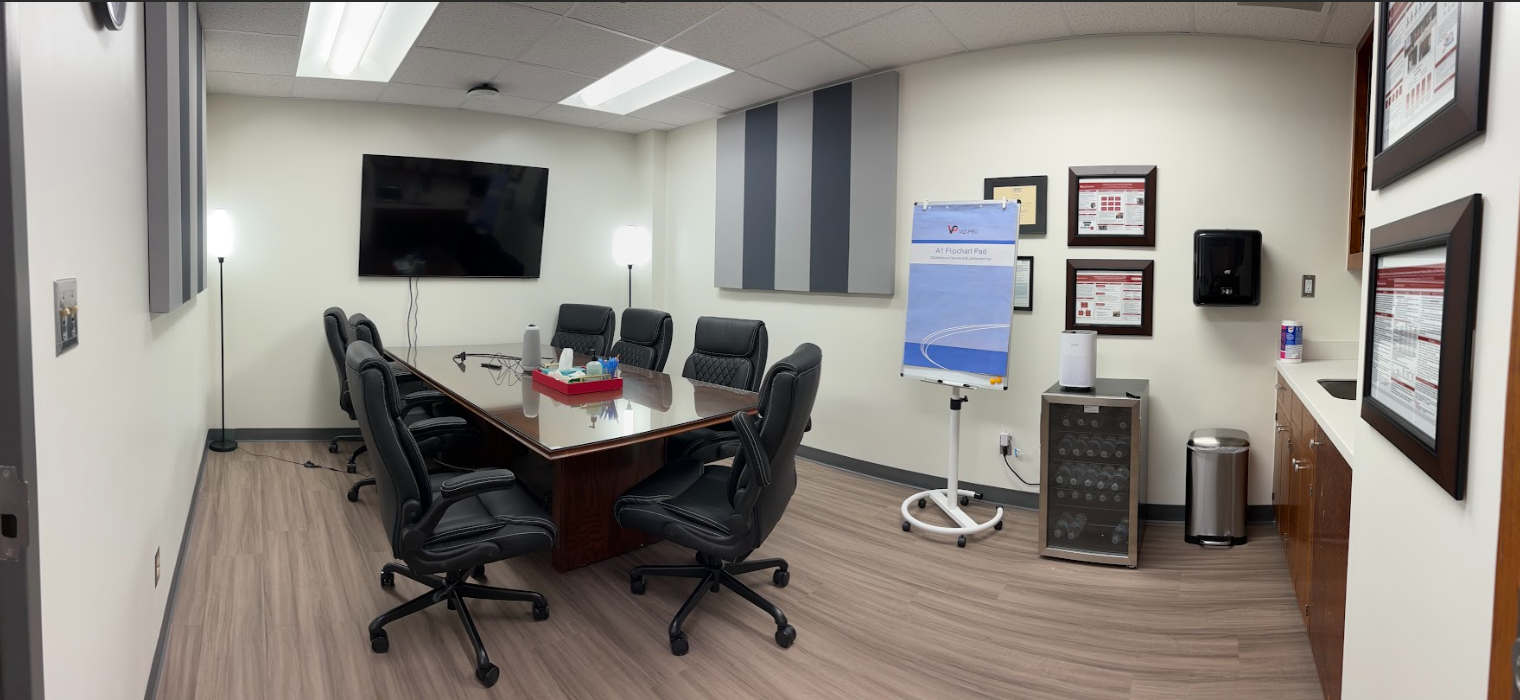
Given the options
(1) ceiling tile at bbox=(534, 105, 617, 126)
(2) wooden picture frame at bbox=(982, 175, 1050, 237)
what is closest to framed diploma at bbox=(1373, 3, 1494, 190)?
(2) wooden picture frame at bbox=(982, 175, 1050, 237)

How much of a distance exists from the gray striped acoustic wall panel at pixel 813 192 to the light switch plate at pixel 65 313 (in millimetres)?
3191

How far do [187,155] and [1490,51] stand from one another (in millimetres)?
3167

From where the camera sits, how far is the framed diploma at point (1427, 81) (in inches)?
36.9

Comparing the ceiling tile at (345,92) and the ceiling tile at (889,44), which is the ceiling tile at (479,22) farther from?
the ceiling tile at (345,92)

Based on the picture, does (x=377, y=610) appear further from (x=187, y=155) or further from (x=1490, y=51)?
(x=1490, y=51)

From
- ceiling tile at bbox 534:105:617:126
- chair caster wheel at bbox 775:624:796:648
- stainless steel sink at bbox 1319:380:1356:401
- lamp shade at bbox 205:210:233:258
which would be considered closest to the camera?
chair caster wheel at bbox 775:624:796:648

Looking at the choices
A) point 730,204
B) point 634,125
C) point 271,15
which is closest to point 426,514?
point 271,15

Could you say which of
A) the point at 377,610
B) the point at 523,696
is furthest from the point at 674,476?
the point at 377,610

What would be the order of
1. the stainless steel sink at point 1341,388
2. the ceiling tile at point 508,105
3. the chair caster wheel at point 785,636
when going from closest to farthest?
1. the chair caster wheel at point 785,636
2. the stainless steel sink at point 1341,388
3. the ceiling tile at point 508,105

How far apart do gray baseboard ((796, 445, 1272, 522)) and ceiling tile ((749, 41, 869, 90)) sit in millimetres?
1614

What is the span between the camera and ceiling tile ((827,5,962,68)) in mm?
2582

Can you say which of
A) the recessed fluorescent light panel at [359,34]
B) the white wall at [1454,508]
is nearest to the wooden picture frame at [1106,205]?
the white wall at [1454,508]

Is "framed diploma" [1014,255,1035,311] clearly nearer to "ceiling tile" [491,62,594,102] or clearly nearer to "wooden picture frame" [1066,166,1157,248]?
"wooden picture frame" [1066,166,1157,248]

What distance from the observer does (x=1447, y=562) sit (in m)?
1.04
